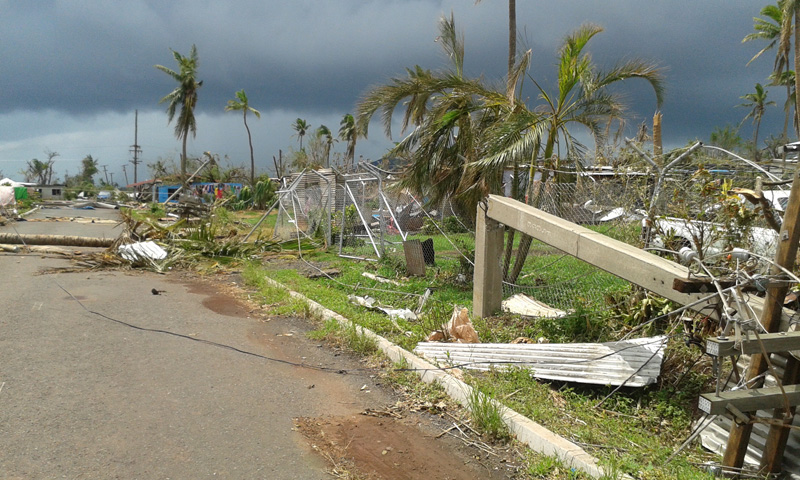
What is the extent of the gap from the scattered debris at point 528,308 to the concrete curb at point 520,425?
1836 mm

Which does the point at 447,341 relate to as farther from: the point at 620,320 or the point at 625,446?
the point at 625,446

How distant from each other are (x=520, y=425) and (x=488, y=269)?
319 cm

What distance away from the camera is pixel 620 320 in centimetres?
622

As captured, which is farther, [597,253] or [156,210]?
[156,210]

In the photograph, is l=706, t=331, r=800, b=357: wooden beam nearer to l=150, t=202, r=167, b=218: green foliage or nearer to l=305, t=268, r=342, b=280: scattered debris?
l=305, t=268, r=342, b=280: scattered debris

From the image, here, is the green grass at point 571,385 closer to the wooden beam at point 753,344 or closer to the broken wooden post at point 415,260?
the broken wooden post at point 415,260

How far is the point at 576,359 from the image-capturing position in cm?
525

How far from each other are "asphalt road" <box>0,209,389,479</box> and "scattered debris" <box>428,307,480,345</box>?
3.74ft

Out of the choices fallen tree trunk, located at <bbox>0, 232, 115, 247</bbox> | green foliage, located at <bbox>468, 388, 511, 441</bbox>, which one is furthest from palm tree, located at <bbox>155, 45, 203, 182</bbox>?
green foliage, located at <bbox>468, 388, 511, 441</bbox>

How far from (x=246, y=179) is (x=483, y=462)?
58.2 metres

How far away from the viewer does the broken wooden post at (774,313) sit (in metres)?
3.43

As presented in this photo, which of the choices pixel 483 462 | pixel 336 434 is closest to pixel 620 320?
pixel 483 462

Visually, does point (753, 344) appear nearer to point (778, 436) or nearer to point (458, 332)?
point (778, 436)

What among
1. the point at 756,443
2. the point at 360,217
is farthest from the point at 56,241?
the point at 756,443
